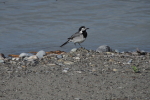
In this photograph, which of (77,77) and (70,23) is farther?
(70,23)

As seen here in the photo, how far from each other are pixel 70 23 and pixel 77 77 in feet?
25.1

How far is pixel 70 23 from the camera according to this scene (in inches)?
524

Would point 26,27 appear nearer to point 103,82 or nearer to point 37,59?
point 37,59

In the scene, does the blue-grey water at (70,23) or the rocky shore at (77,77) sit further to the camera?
the blue-grey water at (70,23)

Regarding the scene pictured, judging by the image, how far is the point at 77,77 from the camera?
5.83m

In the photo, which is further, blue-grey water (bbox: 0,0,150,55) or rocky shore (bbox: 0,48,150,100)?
blue-grey water (bbox: 0,0,150,55)

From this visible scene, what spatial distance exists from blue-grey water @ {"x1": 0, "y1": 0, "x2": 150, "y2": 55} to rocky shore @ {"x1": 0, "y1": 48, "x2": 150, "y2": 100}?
9.45 feet

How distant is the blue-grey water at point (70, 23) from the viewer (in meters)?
10.7

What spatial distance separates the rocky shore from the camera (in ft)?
16.2

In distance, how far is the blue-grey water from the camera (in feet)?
35.1

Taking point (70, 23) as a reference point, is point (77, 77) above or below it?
above

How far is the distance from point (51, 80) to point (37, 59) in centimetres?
175

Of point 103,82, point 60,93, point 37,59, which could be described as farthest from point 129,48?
point 60,93

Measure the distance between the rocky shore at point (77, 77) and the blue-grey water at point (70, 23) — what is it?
2882 mm
